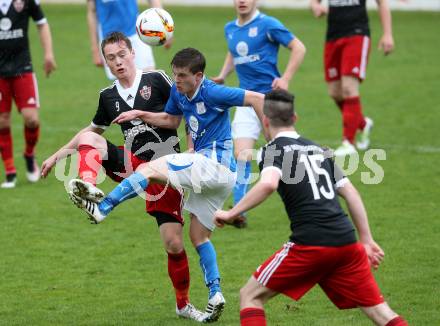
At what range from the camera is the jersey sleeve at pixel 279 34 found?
1043cm

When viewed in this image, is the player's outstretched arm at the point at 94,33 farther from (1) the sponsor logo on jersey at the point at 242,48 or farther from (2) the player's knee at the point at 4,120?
(1) the sponsor logo on jersey at the point at 242,48

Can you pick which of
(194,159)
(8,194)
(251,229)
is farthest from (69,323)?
(8,194)

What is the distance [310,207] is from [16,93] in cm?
712

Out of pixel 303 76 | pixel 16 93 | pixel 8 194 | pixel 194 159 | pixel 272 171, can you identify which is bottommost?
pixel 303 76

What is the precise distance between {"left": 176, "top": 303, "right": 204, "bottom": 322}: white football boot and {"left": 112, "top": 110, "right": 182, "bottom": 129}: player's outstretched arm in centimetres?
146

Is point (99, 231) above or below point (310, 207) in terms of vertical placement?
below

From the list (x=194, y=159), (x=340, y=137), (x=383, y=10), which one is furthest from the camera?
(x=340, y=137)

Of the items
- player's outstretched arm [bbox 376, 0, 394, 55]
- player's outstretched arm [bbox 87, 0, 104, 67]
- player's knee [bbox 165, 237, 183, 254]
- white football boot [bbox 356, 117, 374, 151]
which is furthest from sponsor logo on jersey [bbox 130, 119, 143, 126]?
white football boot [bbox 356, 117, 374, 151]

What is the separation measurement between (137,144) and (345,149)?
238 inches

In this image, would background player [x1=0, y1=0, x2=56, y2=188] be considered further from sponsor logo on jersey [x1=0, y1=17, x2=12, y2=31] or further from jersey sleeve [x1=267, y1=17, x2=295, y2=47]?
jersey sleeve [x1=267, y1=17, x2=295, y2=47]

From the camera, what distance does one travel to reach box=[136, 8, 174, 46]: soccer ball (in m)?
8.70

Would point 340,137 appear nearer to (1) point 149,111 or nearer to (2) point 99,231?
(2) point 99,231

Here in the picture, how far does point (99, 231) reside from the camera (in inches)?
405

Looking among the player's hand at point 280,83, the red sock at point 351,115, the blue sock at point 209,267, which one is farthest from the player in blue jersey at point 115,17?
the blue sock at point 209,267
